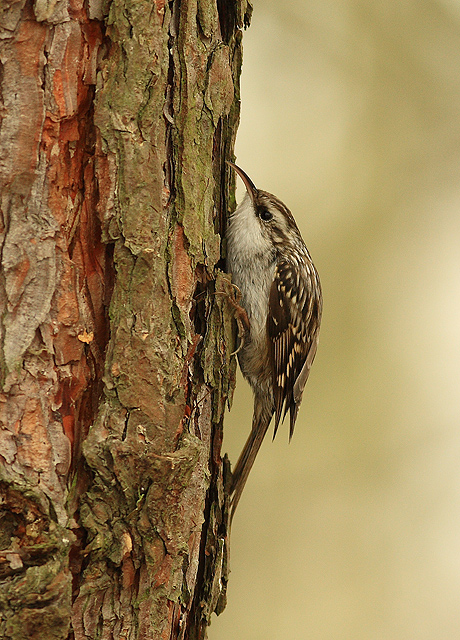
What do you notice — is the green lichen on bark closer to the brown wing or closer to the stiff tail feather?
the stiff tail feather

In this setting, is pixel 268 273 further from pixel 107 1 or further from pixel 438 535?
pixel 438 535

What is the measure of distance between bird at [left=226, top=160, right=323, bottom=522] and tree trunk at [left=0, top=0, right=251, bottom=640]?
804mm

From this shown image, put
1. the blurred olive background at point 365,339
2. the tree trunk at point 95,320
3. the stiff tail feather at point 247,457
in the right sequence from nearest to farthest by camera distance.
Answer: the tree trunk at point 95,320 < the stiff tail feather at point 247,457 < the blurred olive background at point 365,339

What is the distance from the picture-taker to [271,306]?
2451mm

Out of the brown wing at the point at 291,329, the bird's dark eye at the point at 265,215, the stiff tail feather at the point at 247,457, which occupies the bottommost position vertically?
the stiff tail feather at the point at 247,457

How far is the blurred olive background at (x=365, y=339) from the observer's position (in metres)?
3.71

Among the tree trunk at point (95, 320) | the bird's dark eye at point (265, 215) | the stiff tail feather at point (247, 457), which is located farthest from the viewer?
the bird's dark eye at point (265, 215)

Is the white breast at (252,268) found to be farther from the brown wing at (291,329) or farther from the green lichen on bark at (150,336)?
the green lichen on bark at (150,336)

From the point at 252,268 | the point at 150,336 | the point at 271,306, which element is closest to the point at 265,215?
the point at 252,268

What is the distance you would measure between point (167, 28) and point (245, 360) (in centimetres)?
136

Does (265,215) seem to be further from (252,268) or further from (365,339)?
(365,339)

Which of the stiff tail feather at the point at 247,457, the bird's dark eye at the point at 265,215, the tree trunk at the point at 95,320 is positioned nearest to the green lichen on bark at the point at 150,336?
the tree trunk at the point at 95,320

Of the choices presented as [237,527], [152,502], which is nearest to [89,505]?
[152,502]

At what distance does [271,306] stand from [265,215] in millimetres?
327
